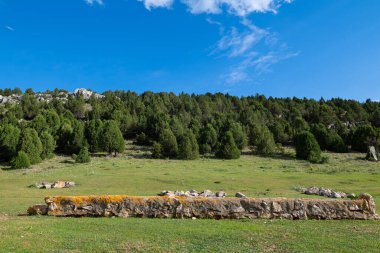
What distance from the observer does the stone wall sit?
18719 mm

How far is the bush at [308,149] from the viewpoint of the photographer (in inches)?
3402

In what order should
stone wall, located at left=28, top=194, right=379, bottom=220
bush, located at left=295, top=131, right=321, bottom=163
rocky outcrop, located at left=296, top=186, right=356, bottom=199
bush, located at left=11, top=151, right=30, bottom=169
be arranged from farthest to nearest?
bush, located at left=295, top=131, right=321, bottom=163
bush, located at left=11, top=151, right=30, bottom=169
rocky outcrop, located at left=296, top=186, right=356, bottom=199
stone wall, located at left=28, top=194, right=379, bottom=220

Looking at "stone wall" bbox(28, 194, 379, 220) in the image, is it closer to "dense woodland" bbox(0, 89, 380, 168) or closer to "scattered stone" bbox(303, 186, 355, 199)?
"scattered stone" bbox(303, 186, 355, 199)

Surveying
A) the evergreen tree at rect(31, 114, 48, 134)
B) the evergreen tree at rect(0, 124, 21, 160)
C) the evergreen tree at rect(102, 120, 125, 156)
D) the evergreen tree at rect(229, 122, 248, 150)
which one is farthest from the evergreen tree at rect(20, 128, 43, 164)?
the evergreen tree at rect(229, 122, 248, 150)

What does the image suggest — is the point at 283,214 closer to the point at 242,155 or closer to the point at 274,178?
the point at 274,178

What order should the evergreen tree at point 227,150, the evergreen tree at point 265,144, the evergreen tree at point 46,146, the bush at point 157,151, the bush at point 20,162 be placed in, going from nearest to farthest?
the bush at point 20,162, the evergreen tree at point 46,146, the evergreen tree at point 227,150, the bush at point 157,151, the evergreen tree at point 265,144

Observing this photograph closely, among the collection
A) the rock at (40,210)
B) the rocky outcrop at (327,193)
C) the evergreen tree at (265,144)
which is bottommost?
the rocky outcrop at (327,193)

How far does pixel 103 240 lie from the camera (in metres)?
12.9

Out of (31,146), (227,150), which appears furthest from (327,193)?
(31,146)

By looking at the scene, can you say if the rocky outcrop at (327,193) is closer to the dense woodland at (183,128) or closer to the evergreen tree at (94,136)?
the dense woodland at (183,128)

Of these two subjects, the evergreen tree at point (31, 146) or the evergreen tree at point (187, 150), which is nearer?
the evergreen tree at point (31, 146)

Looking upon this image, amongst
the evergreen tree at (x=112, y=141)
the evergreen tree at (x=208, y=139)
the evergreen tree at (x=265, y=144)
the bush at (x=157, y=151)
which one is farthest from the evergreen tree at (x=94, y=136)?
the evergreen tree at (x=265, y=144)

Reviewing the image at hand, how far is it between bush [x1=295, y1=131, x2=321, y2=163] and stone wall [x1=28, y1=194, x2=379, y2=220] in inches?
2760

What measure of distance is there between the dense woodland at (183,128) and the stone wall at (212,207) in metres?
54.4
